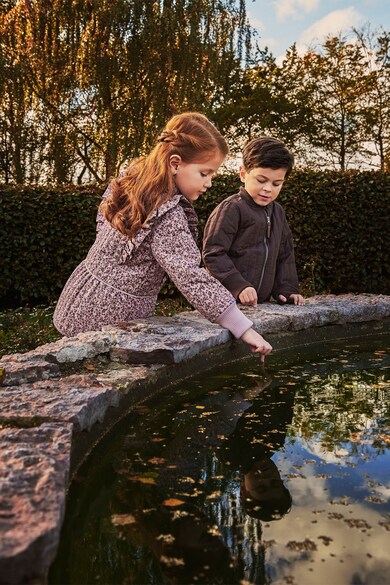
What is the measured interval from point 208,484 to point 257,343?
1.08 meters

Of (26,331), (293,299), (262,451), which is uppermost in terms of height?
(293,299)

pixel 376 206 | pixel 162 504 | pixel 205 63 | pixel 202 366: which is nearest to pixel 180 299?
pixel 376 206

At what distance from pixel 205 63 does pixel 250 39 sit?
1.28 metres

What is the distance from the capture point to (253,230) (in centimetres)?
379

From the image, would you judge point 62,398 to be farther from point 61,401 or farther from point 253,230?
point 253,230

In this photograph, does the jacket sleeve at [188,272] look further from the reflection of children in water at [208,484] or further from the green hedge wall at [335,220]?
the green hedge wall at [335,220]

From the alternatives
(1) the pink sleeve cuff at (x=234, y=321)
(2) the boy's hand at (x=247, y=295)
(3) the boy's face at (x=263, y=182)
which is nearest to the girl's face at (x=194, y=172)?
(1) the pink sleeve cuff at (x=234, y=321)

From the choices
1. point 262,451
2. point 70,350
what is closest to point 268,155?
point 70,350

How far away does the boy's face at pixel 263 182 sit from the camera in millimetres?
3697

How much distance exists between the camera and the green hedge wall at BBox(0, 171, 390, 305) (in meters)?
7.28

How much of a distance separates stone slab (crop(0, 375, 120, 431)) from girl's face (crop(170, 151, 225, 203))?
111 cm

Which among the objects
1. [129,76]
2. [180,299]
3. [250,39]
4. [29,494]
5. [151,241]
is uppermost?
[250,39]

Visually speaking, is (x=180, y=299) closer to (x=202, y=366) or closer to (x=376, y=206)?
(x=376, y=206)

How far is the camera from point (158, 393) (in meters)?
2.35
